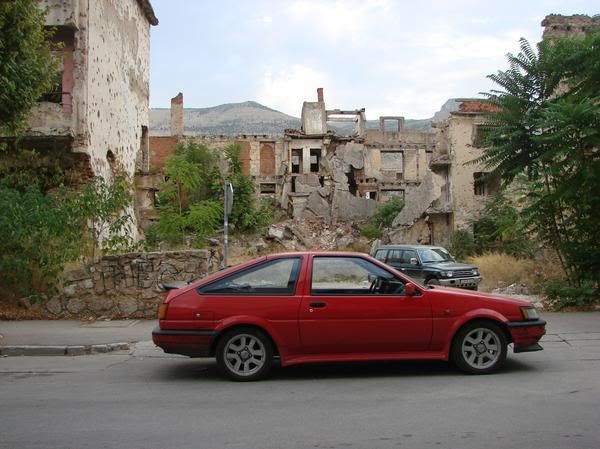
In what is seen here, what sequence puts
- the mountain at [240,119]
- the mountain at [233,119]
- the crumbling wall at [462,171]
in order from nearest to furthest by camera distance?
1. the crumbling wall at [462,171]
2. the mountain at [233,119]
3. the mountain at [240,119]

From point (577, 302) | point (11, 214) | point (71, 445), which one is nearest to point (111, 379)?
point (71, 445)

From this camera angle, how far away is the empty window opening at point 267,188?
175 ft

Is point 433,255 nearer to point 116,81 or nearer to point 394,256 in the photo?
point 394,256

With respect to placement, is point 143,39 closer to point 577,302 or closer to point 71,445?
Answer: point 577,302

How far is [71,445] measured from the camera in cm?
518

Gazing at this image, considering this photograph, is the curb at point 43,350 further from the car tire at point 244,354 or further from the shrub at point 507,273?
the shrub at point 507,273

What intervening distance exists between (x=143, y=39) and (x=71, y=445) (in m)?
20.8

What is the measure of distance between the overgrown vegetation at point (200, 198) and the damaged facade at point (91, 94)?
6329mm

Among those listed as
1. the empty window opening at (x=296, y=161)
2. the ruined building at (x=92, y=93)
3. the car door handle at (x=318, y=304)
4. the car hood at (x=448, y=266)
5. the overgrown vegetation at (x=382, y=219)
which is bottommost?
the car door handle at (x=318, y=304)

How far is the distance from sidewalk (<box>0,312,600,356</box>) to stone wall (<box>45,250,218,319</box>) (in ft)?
1.44

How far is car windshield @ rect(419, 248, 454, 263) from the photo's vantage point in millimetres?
21156

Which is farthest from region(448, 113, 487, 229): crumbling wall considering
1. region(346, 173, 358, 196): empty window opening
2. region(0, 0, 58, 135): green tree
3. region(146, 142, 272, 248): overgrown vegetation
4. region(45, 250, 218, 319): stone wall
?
region(0, 0, 58, 135): green tree

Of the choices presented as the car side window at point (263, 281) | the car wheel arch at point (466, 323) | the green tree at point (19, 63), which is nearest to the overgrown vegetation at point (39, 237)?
the green tree at point (19, 63)

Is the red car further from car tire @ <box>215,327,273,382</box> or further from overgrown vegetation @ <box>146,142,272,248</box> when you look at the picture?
overgrown vegetation @ <box>146,142,272,248</box>
